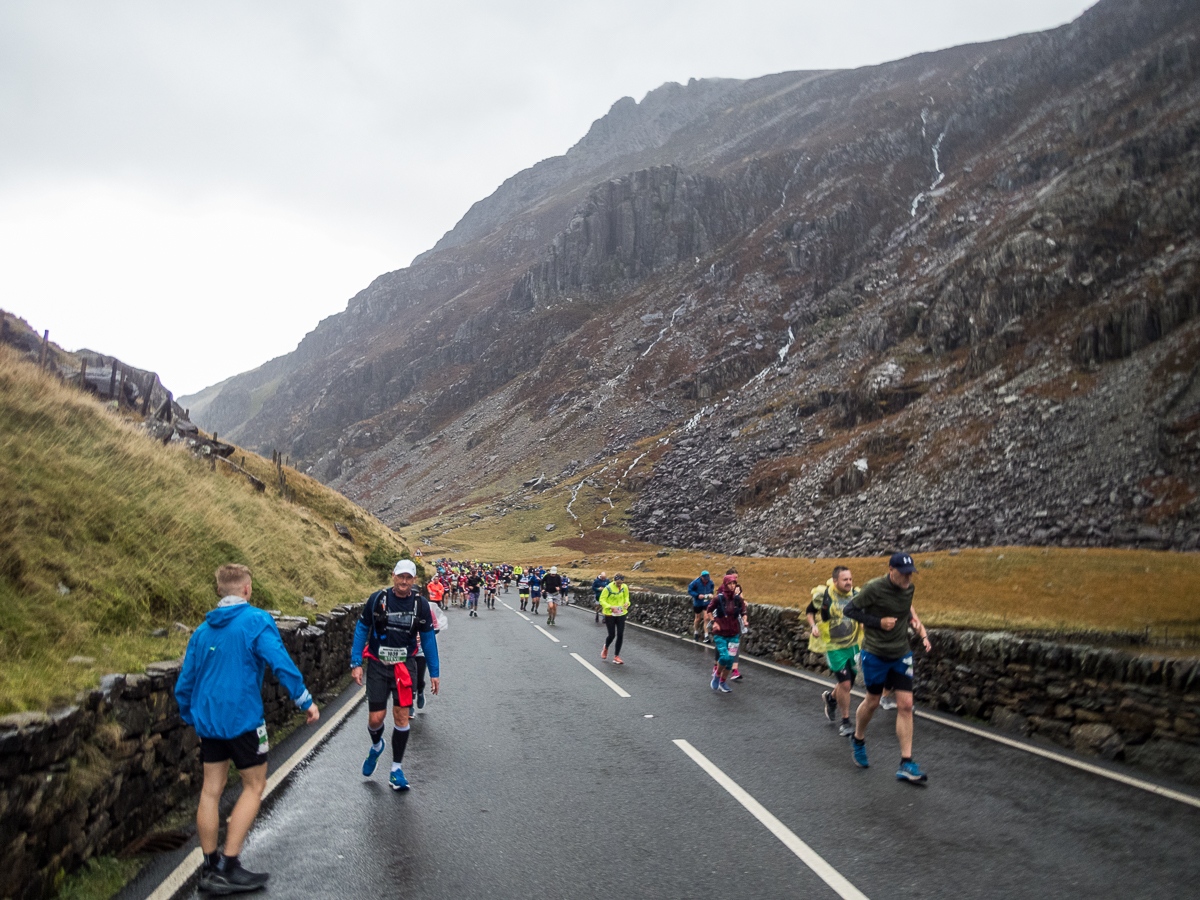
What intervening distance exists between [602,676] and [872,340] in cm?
7868

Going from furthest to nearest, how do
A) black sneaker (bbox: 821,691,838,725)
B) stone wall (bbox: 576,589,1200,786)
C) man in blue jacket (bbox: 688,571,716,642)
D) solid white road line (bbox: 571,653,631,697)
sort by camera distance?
man in blue jacket (bbox: 688,571,716,642) < solid white road line (bbox: 571,653,631,697) < black sneaker (bbox: 821,691,838,725) < stone wall (bbox: 576,589,1200,786)

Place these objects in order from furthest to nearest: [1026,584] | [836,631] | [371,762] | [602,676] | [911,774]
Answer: [1026,584]
[602,676]
[836,631]
[371,762]
[911,774]

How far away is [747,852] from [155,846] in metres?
4.11

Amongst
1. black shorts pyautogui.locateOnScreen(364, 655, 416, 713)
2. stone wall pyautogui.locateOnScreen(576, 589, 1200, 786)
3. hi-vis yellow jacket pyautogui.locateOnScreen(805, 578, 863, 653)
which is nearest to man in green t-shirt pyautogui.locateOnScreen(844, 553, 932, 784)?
hi-vis yellow jacket pyautogui.locateOnScreen(805, 578, 863, 653)

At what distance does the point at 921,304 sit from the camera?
260 ft

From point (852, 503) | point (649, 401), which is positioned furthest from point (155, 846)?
point (649, 401)

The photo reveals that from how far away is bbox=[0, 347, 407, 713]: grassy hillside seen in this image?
5.80 metres

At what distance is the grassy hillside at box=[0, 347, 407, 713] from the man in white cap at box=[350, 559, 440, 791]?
5.95 feet

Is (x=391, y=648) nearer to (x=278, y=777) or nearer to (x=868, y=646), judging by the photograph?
(x=278, y=777)

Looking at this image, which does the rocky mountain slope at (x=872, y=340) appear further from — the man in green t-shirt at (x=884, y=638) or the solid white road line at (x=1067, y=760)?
the man in green t-shirt at (x=884, y=638)

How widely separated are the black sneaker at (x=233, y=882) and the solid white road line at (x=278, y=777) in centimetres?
20

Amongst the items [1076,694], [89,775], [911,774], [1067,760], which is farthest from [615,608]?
[89,775]

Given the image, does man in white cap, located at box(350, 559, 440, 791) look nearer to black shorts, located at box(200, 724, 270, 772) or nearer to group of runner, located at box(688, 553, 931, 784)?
black shorts, located at box(200, 724, 270, 772)

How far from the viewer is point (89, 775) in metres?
4.32
